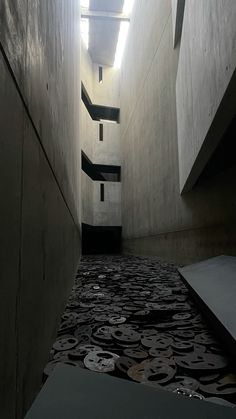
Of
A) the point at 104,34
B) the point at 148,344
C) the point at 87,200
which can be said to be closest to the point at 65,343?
the point at 148,344

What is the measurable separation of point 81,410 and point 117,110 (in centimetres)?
1570

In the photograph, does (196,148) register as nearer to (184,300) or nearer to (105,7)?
(184,300)

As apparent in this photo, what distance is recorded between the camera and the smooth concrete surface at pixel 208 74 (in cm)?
223

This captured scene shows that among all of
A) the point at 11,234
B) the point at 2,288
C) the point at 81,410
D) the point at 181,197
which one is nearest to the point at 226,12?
the point at 11,234

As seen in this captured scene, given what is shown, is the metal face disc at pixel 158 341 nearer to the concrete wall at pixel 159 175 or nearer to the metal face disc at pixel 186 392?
the metal face disc at pixel 186 392

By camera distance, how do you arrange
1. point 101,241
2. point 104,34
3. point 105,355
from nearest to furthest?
point 105,355 → point 104,34 → point 101,241

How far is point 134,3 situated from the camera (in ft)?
38.0

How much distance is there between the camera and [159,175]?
26.9 ft

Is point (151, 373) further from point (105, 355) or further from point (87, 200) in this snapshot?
point (87, 200)

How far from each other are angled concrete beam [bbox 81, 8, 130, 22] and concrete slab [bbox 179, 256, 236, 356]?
1227cm

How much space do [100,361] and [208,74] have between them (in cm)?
281

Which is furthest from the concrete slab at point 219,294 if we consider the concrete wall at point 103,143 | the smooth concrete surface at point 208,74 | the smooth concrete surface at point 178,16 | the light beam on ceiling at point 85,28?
the light beam on ceiling at point 85,28

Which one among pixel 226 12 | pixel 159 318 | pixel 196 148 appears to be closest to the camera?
pixel 226 12

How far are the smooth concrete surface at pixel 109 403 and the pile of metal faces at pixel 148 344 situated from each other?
1.78 ft
